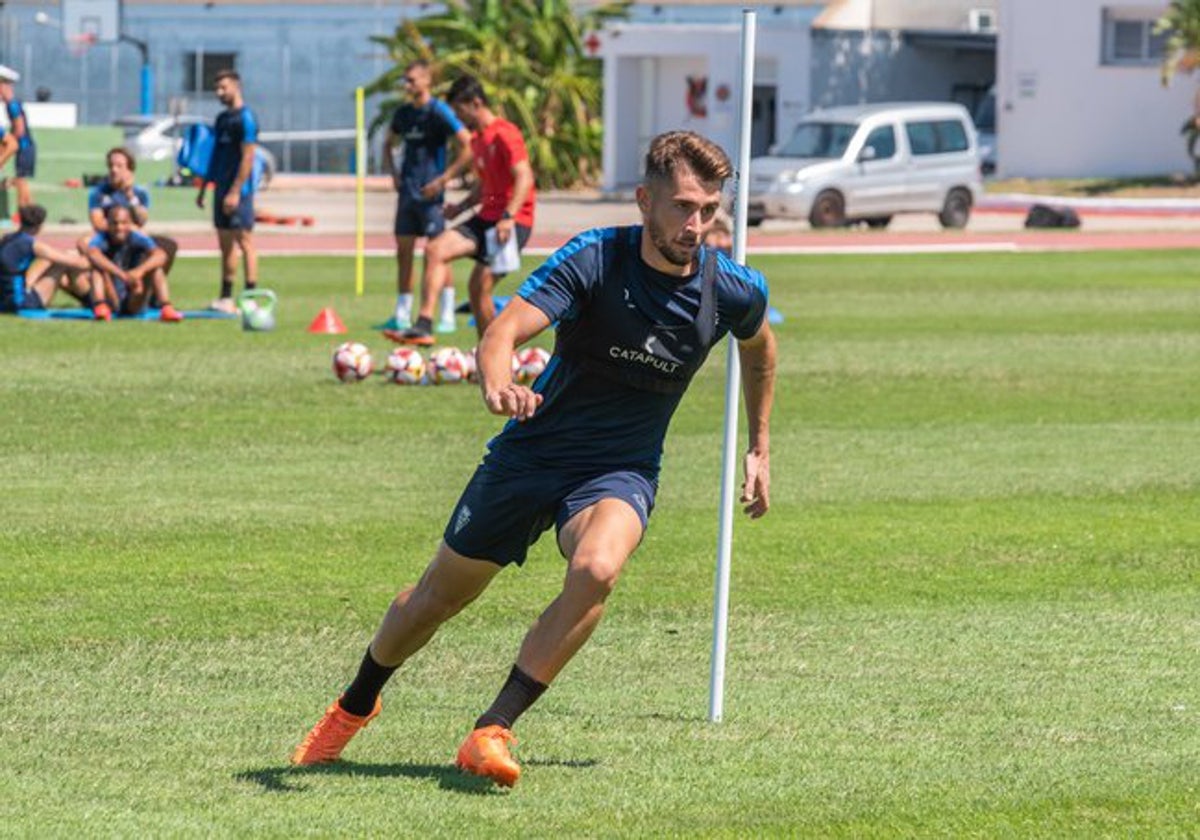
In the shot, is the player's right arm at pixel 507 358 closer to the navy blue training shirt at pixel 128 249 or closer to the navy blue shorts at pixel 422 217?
the navy blue shorts at pixel 422 217

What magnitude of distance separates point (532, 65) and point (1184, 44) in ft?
47.6

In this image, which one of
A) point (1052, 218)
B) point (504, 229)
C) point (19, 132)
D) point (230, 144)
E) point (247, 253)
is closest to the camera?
point (504, 229)

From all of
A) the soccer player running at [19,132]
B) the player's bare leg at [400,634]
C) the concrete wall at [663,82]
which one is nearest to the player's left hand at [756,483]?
the player's bare leg at [400,634]

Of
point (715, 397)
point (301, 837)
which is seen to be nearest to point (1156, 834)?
point (301, 837)

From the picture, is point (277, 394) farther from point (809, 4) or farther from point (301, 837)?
point (809, 4)

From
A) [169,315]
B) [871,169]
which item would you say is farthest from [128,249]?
[871,169]

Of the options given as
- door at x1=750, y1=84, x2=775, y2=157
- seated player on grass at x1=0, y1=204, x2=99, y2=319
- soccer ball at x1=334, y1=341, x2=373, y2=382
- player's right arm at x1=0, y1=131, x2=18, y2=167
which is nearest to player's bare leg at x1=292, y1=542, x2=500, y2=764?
soccer ball at x1=334, y1=341, x2=373, y2=382

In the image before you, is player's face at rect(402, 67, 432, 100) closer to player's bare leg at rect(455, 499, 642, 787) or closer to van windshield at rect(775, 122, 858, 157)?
player's bare leg at rect(455, 499, 642, 787)

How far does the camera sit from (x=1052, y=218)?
136 ft

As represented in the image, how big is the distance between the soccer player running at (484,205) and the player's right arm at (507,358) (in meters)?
11.4

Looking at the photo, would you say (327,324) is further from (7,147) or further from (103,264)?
(7,147)

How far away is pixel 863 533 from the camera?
464 inches

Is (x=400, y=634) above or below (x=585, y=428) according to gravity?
below

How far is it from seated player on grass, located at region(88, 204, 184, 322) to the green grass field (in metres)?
3.14
